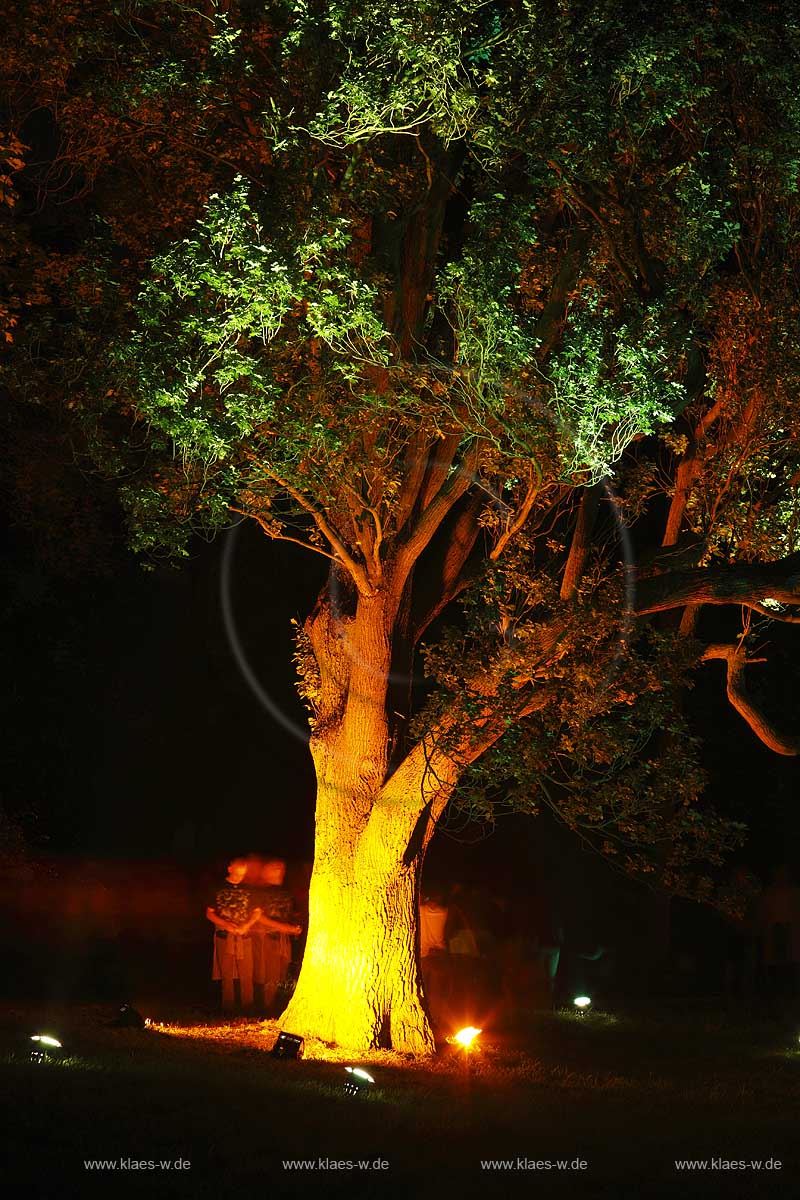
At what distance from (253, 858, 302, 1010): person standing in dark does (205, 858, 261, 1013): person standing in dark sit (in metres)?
0.09

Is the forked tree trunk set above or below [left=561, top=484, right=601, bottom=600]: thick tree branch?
below

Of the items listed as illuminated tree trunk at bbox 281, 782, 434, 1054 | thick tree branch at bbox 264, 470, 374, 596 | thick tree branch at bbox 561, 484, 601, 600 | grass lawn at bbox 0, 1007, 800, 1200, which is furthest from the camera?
illuminated tree trunk at bbox 281, 782, 434, 1054

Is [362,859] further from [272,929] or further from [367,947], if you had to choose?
[272,929]

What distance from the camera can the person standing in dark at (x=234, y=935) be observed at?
14.7 metres

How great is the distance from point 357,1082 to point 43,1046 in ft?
7.87

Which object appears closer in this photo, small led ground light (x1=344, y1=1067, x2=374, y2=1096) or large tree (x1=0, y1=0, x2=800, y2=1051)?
small led ground light (x1=344, y1=1067, x2=374, y2=1096)

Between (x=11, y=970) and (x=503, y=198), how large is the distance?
445 inches

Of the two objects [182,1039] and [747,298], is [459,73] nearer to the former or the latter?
[747,298]

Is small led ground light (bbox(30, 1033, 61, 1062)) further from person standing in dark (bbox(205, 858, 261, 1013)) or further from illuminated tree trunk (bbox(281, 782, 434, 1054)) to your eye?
person standing in dark (bbox(205, 858, 261, 1013))

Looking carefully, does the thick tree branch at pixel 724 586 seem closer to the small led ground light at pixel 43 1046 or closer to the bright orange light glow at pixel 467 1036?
the bright orange light glow at pixel 467 1036

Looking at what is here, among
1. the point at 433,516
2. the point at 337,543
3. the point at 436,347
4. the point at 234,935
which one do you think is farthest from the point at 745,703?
the point at 234,935

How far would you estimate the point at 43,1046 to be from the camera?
10586mm

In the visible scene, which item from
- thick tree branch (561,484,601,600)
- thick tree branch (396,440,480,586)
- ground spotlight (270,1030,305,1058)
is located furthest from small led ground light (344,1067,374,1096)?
thick tree branch (396,440,480,586)

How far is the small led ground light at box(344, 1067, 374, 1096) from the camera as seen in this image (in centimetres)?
988
